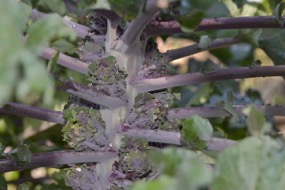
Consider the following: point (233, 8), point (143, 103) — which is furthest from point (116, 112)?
point (233, 8)

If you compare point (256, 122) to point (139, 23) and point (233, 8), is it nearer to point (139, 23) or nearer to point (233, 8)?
point (139, 23)

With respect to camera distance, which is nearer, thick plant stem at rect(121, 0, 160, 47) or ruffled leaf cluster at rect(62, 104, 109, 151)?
thick plant stem at rect(121, 0, 160, 47)

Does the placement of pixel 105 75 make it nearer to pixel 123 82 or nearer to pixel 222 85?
pixel 123 82

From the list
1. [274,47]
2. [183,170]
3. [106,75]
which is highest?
[274,47]

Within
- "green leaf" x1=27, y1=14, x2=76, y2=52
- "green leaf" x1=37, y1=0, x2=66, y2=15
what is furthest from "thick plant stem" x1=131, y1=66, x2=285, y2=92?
"green leaf" x1=27, y1=14, x2=76, y2=52

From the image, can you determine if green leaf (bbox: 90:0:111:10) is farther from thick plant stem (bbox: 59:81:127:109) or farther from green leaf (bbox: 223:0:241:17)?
green leaf (bbox: 223:0:241:17)

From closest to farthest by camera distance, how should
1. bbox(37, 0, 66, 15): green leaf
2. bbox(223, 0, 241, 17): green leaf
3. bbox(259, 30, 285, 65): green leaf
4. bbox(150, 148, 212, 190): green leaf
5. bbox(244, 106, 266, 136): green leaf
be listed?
bbox(150, 148, 212, 190): green leaf → bbox(244, 106, 266, 136): green leaf → bbox(37, 0, 66, 15): green leaf → bbox(259, 30, 285, 65): green leaf → bbox(223, 0, 241, 17): green leaf

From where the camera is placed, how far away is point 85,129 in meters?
0.67

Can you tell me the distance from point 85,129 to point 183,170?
29cm

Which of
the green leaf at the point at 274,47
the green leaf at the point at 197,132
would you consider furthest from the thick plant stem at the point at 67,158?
the green leaf at the point at 274,47

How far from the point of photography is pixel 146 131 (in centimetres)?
67

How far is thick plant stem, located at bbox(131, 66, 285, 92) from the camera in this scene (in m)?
0.70

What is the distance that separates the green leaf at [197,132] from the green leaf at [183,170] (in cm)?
16

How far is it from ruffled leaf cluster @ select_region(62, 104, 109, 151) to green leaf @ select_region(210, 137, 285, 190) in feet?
0.81
